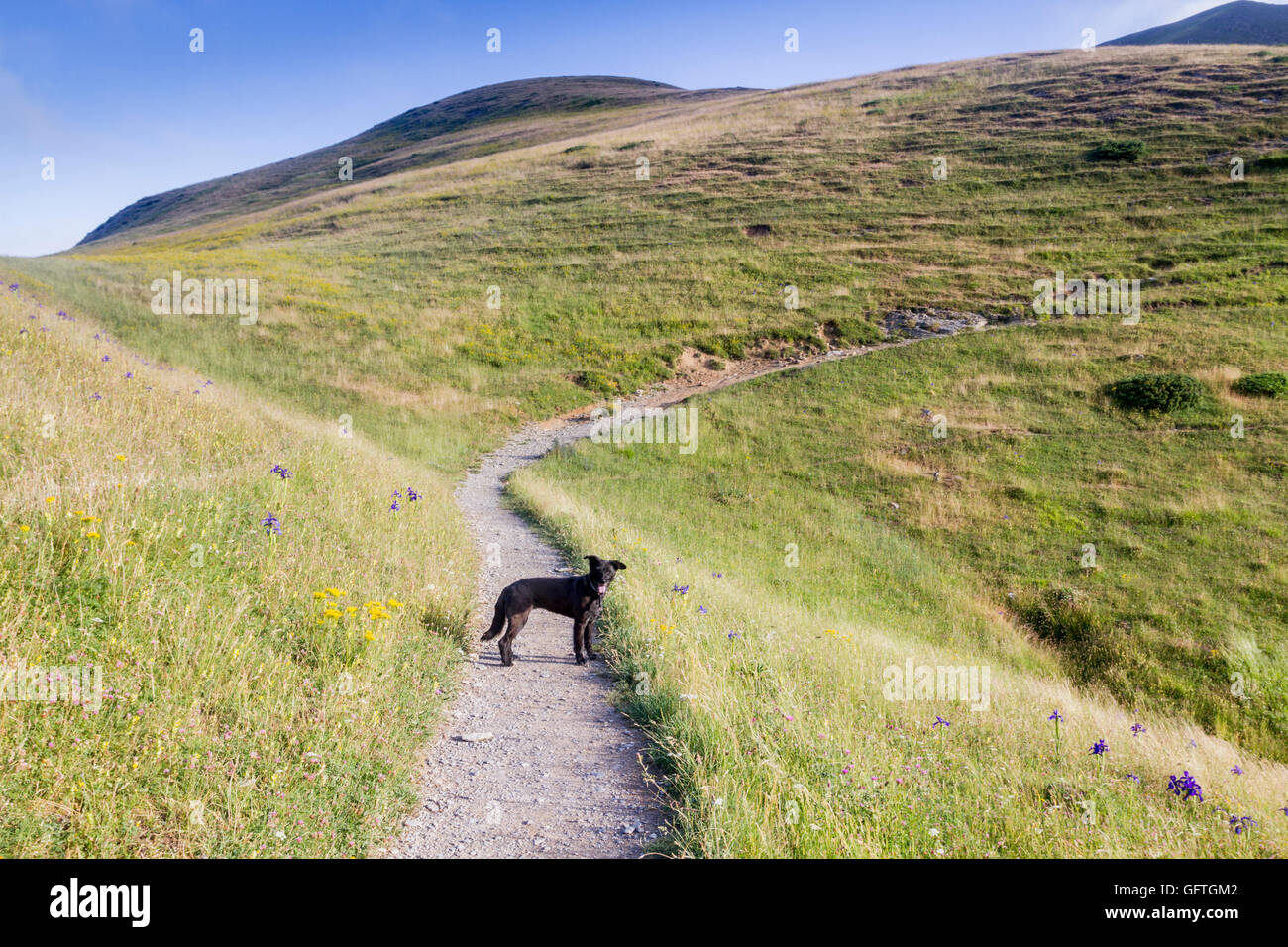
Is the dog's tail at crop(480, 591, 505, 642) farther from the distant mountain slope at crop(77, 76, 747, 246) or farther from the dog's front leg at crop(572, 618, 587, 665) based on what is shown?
the distant mountain slope at crop(77, 76, 747, 246)

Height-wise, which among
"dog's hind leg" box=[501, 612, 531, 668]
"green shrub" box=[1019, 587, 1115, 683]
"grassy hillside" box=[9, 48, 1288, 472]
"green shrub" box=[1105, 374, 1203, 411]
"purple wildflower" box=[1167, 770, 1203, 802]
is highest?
"grassy hillside" box=[9, 48, 1288, 472]

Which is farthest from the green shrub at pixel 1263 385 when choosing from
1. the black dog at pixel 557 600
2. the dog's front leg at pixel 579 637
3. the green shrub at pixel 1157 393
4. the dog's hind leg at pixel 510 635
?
the dog's hind leg at pixel 510 635

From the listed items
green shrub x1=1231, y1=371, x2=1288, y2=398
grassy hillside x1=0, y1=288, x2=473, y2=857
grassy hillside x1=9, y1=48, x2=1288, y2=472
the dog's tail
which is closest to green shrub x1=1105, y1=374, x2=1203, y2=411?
green shrub x1=1231, y1=371, x2=1288, y2=398

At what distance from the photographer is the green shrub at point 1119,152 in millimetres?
50906

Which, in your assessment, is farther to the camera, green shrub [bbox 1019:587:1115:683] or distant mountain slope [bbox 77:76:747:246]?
distant mountain slope [bbox 77:76:747:246]

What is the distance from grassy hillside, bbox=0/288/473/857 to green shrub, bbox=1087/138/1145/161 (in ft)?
203

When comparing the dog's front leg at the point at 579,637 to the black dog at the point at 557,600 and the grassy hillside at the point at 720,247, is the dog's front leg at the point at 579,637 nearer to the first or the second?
the black dog at the point at 557,600

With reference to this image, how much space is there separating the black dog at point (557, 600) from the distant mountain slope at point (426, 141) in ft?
325

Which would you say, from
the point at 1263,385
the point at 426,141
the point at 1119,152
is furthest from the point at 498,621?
the point at 426,141

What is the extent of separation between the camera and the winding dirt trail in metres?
4.24

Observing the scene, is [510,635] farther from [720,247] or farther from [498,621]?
[720,247]

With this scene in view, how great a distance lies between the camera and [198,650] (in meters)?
4.73

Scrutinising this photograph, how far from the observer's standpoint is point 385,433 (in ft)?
79.8
